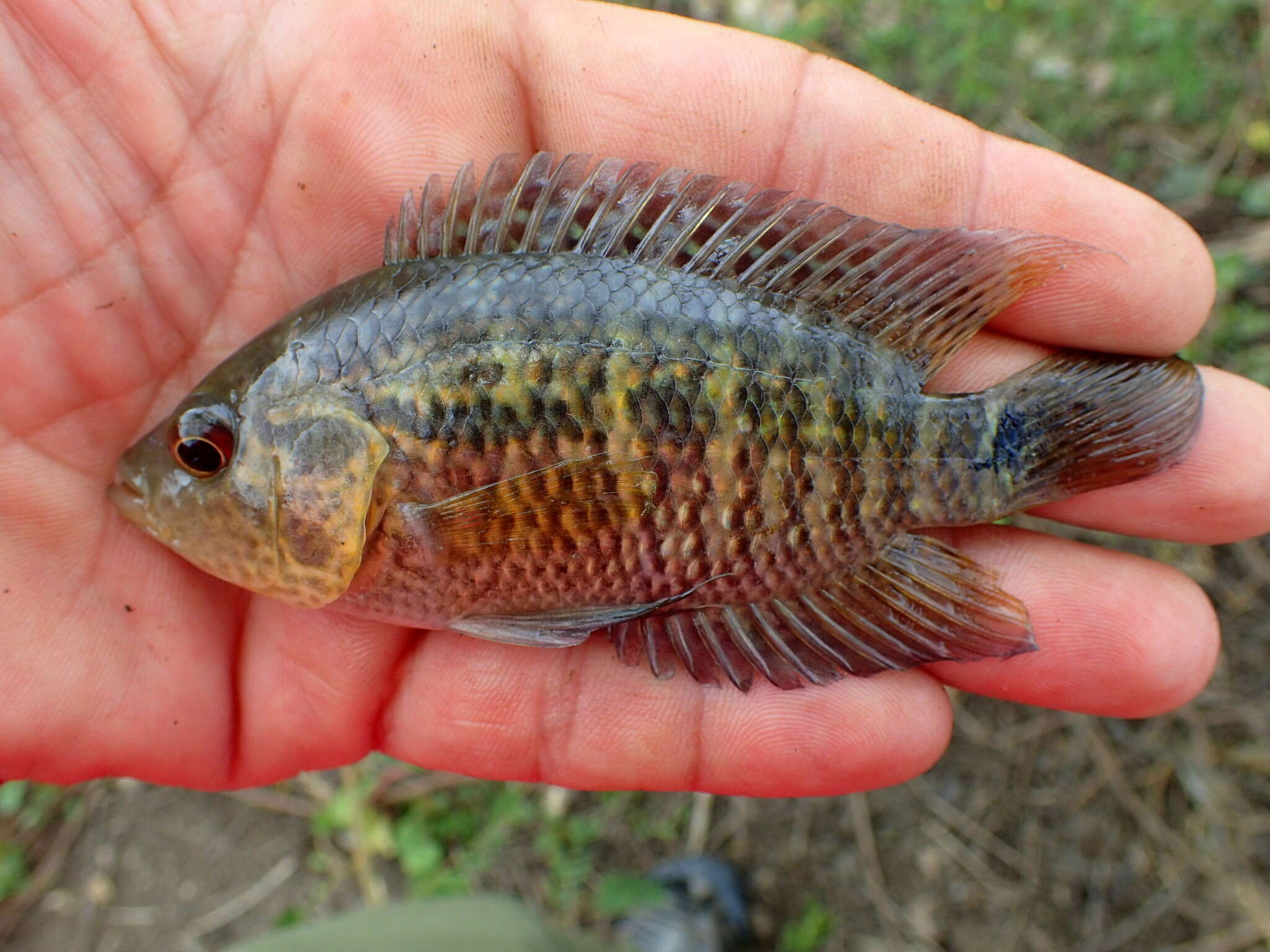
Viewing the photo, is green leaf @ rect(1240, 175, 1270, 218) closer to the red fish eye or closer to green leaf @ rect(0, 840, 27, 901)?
the red fish eye

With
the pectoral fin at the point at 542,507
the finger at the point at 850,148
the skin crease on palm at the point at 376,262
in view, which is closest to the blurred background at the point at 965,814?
the skin crease on palm at the point at 376,262

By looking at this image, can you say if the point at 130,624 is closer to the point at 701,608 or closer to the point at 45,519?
the point at 45,519

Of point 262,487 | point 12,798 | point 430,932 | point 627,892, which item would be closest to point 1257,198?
point 627,892

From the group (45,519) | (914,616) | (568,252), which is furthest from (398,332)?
(914,616)

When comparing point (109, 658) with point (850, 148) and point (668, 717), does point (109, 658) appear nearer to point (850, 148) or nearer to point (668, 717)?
point (668, 717)

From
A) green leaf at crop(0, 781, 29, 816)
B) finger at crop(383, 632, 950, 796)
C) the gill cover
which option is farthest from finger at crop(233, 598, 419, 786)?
green leaf at crop(0, 781, 29, 816)
